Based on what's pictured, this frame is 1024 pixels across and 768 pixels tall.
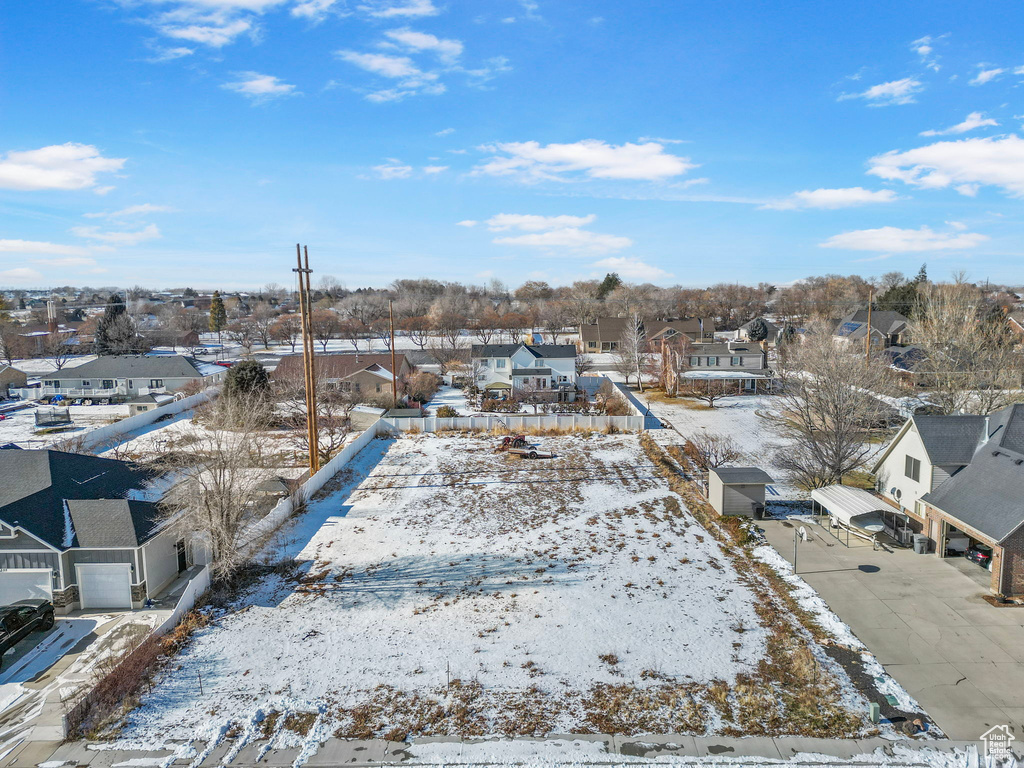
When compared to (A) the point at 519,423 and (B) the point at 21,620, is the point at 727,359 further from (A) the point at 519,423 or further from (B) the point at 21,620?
(B) the point at 21,620

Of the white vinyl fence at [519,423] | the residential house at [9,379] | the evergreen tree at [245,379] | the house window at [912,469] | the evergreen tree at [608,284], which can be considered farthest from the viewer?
the evergreen tree at [608,284]

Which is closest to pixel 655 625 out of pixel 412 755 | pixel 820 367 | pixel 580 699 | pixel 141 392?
pixel 580 699

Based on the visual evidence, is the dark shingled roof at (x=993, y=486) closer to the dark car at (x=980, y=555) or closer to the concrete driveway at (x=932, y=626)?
the dark car at (x=980, y=555)

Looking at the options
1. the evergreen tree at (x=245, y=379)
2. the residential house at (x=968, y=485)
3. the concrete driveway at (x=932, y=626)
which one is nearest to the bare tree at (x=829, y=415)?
the residential house at (x=968, y=485)

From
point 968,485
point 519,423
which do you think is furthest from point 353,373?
point 968,485

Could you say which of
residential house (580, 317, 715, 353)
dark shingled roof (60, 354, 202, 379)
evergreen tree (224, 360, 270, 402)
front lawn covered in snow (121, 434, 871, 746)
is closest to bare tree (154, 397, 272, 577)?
front lawn covered in snow (121, 434, 871, 746)

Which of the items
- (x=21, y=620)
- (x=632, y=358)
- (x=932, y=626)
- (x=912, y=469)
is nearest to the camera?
(x=932, y=626)

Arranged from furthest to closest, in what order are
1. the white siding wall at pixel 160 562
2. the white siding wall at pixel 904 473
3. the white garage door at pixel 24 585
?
the white siding wall at pixel 904 473
the white siding wall at pixel 160 562
the white garage door at pixel 24 585

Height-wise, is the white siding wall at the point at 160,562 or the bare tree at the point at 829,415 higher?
the bare tree at the point at 829,415
